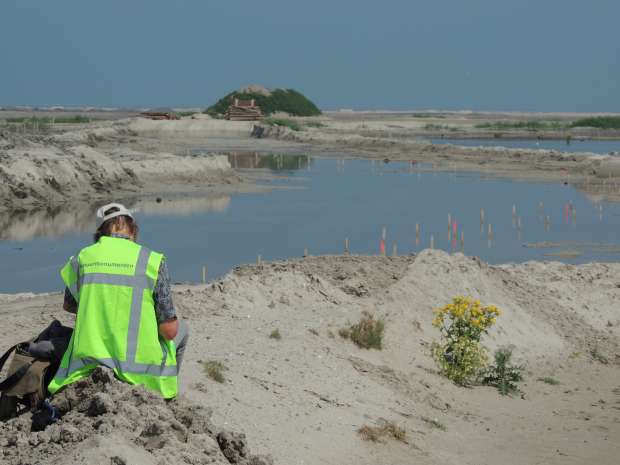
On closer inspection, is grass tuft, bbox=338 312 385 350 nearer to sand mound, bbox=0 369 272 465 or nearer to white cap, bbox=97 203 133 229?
sand mound, bbox=0 369 272 465

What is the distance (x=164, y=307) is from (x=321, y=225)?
78.3 feet

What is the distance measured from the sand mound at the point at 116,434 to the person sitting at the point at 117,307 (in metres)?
0.10

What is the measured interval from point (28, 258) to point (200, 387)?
14888mm

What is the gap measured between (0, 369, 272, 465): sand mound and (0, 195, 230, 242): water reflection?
713 inches

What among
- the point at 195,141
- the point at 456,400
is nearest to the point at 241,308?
the point at 456,400

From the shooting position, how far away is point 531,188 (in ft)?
148

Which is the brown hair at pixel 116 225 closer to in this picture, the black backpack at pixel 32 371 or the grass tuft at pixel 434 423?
the black backpack at pixel 32 371

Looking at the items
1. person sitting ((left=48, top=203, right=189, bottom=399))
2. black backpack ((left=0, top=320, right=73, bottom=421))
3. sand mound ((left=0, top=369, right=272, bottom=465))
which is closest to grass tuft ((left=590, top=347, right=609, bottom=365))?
sand mound ((left=0, top=369, right=272, bottom=465))

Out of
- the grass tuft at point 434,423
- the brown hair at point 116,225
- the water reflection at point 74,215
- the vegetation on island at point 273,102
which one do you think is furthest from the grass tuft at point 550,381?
the vegetation on island at point 273,102

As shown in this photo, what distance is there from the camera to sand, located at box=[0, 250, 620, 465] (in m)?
9.20

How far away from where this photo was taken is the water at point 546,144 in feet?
258

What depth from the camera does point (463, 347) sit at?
13.0 metres

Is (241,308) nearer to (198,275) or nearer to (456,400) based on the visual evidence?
(456,400)

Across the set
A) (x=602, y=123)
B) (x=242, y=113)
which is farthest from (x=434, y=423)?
(x=602, y=123)
